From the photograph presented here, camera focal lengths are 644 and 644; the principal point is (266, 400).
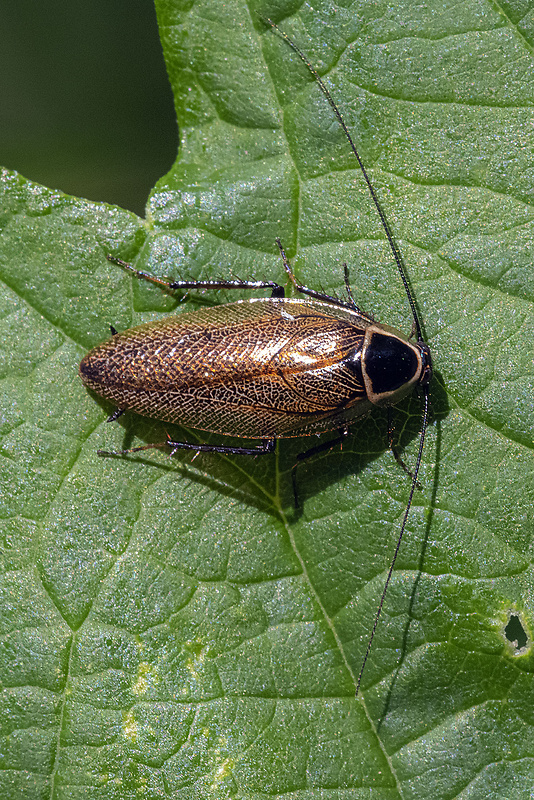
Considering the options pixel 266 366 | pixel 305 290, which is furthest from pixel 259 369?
pixel 305 290

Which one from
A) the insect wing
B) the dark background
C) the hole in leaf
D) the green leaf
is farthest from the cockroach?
the dark background

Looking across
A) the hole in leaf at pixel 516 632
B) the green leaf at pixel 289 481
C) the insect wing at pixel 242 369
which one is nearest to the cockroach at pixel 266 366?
the insect wing at pixel 242 369

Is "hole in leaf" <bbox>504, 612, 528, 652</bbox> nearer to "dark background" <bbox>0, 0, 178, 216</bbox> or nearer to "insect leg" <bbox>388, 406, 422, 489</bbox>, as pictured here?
"insect leg" <bbox>388, 406, 422, 489</bbox>

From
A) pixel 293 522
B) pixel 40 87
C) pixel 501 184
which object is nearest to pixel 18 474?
pixel 293 522

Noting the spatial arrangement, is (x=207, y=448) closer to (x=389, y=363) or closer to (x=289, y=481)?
(x=289, y=481)

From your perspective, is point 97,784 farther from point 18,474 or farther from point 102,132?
point 102,132

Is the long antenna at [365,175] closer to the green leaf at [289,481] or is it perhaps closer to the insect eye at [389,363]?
the green leaf at [289,481]
